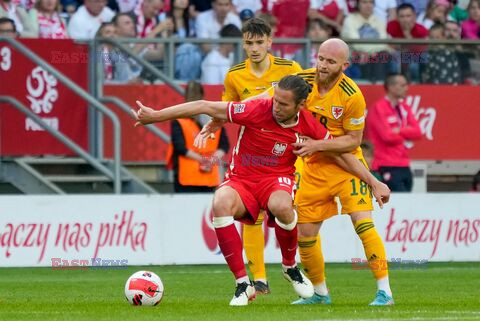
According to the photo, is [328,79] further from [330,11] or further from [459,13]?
[459,13]

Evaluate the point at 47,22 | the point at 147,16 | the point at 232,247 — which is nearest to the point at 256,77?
the point at 232,247

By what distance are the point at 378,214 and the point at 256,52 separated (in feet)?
18.2

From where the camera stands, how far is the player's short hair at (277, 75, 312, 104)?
397 inches

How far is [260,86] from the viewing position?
12344mm

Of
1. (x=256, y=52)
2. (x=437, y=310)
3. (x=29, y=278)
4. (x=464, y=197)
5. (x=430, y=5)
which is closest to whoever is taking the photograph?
(x=437, y=310)

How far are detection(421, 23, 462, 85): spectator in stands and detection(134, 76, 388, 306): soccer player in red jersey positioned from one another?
27.0 feet

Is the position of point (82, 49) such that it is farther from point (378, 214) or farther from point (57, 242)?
point (378, 214)

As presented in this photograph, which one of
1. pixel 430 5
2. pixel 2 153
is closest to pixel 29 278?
pixel 2 153

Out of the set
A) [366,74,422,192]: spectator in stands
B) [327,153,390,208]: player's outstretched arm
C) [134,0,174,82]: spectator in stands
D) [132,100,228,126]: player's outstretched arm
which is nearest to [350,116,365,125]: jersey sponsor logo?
[327,153,390,208]: player's outstretched arm

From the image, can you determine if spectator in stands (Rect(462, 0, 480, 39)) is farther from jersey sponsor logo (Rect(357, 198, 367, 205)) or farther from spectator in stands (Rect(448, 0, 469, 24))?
jersey sponsor logo (Rect(357, 198, 367, 205))

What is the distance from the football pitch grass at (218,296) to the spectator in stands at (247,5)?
4598 millimetres

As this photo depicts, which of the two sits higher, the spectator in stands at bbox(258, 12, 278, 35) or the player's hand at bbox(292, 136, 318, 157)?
the spectator in stands at bbox(258, 12, 278, 35)

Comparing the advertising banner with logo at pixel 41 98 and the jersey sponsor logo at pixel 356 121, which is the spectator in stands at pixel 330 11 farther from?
the jersey sponsor logo at pixel 356 121

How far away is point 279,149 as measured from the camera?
419 inches
